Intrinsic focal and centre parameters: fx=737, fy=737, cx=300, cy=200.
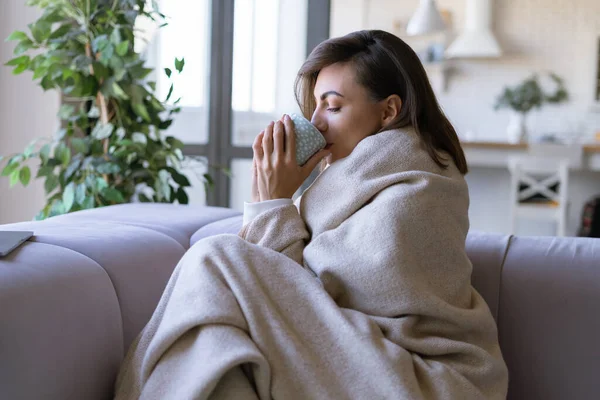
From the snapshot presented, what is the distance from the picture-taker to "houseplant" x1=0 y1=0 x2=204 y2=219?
2.38m

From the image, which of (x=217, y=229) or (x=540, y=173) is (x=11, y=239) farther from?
(x=540, y=173)

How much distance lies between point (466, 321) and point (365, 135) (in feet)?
1.37

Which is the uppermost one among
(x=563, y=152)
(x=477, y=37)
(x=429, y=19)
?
(x=429, y=19)

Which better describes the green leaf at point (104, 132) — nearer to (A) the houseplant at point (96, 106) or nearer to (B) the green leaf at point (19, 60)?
(A) the houseplant at point (96, 106)

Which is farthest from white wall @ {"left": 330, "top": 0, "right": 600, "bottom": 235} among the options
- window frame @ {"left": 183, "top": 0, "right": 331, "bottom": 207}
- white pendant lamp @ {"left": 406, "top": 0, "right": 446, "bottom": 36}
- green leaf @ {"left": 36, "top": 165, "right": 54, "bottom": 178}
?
green leaf @ {"left": 36, "top": 165, "right": 54, "bottom": 178}

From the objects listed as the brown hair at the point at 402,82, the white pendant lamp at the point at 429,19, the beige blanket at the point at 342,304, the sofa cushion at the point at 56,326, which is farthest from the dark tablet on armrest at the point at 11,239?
the white pendant lamp at the point at 429,19

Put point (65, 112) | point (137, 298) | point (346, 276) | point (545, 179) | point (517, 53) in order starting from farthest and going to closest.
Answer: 1. point (517, 53)
2. point (545, 179)
3. point (65, 112)
4. point (137, 298)
5. point (346, 276)

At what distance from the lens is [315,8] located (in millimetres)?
3520

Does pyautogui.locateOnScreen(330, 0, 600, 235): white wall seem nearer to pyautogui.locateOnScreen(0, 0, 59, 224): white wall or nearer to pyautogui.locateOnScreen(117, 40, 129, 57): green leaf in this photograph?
pyautogui.locateOnScreen(0, 0, 59, 224): white wall

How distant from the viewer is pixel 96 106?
263cm

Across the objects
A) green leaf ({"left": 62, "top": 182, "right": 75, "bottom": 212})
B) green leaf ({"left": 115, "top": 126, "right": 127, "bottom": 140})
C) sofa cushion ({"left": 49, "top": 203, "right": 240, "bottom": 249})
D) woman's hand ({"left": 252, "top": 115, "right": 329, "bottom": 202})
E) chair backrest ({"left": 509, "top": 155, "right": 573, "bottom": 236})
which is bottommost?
chair backrest ({"left": 509, "top": 155, "right": 573, "bottom": 236})

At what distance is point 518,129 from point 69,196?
14.6 feet

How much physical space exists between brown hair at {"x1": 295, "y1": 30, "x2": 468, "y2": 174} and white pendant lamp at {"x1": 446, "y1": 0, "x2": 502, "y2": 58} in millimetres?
5023

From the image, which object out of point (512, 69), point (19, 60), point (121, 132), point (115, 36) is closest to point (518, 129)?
point (512, 69)
